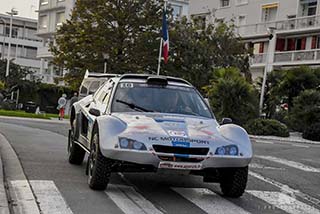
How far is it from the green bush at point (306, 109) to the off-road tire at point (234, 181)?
19.9 m

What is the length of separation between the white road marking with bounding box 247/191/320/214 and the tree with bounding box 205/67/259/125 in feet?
57.6

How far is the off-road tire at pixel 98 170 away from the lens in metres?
7.81

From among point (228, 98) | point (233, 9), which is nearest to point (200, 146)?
point (228, 98)

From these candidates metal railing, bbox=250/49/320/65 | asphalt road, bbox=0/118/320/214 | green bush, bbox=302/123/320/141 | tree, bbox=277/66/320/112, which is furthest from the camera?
metal railing, bbox=250/49/320/65

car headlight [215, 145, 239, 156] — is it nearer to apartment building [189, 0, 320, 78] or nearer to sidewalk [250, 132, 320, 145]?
sidewalk [250, 132, 320, 145]

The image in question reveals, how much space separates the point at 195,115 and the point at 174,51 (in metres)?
30.5

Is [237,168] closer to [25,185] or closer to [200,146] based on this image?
[200,146]

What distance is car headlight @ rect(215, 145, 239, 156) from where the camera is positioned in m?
7.65

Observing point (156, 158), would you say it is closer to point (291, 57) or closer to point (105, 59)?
point (105, 59)

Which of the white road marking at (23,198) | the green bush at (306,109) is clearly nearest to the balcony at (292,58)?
the green bush at (306,109)

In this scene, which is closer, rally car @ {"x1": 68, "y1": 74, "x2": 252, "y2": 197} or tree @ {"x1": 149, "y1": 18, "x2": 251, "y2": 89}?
rally car @ {"x1": 68, "y1": 74, "x2": 252, "y2": 197}

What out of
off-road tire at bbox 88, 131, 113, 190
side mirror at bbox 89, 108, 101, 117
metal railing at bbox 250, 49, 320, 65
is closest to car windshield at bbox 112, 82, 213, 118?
side mirror at bbox 89, 108, 101, 117

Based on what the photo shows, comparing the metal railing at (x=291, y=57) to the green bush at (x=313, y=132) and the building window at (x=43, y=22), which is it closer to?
the green bush at (x=313, y=132)

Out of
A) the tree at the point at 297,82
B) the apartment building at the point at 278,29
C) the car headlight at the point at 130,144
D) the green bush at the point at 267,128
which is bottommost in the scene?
the green bush at the point at 267,128
